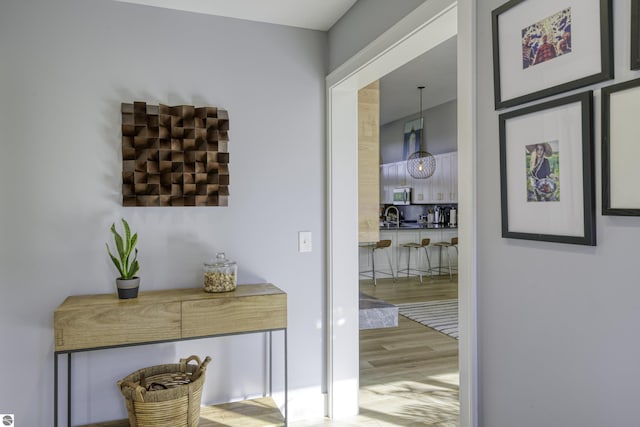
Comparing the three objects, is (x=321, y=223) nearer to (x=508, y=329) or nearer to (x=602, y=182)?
(x=508, y=329)

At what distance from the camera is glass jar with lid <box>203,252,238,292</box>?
2.37 meters

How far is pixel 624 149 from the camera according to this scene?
100 cm

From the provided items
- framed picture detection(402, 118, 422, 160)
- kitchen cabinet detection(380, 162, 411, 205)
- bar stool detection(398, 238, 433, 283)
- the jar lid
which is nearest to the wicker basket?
the jar lid

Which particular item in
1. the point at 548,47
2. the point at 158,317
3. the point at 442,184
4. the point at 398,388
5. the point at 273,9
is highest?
the point at 273,9

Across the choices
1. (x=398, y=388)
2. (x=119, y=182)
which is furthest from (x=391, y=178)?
(x=119, y=182)

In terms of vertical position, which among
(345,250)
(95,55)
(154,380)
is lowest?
(154,380)

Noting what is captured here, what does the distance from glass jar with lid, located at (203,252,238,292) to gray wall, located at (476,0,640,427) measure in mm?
1392

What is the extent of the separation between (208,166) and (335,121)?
864 millimetres

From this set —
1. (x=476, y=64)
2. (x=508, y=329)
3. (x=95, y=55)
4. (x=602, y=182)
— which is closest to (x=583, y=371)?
(x=508, y=329)

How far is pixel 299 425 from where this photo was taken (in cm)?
265

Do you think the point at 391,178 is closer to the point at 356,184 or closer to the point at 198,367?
the point at 356,184

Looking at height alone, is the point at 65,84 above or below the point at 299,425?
above

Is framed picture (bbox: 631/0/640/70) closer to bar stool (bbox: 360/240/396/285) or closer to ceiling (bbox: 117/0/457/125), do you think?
ceiling (bbox: 117/0/457/125)

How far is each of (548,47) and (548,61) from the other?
0.04m
